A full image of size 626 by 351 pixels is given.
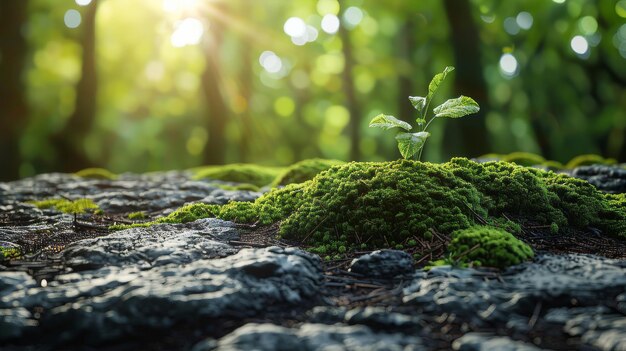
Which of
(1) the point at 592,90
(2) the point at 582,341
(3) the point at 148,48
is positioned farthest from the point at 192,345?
(3) the point at 148,48

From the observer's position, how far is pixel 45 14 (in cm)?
2192

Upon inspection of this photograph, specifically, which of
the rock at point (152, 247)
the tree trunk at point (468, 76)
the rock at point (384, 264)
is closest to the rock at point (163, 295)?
the rock at point (152, 247)

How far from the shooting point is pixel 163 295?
2.82 m

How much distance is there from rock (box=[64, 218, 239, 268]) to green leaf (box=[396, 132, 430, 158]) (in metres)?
1.72

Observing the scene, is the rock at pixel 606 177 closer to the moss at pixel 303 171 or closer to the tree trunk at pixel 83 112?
the moss at pixel 303 171

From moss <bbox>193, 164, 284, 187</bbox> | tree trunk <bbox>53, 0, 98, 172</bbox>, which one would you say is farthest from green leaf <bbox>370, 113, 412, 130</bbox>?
tree trunk <bbox>53, 0, 98, 172</bbox>

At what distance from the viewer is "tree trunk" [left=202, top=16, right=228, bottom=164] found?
57.9 feet

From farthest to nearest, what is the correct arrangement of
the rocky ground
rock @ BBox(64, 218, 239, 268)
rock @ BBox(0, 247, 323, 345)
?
rock @ BBox(64, 218, 239, 268) < rock @ BBox(0, 247, 323, 345) < the rocky ground

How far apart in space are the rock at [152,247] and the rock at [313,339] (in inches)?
50.2

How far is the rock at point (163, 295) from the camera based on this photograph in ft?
8.80

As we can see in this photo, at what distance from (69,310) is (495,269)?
2.64 m

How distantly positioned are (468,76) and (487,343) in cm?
1160

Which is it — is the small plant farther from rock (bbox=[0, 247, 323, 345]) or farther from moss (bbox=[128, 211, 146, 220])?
moss (bbox=[128, 211, 146, 220])

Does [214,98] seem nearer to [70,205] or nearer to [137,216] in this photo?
[70,205]
